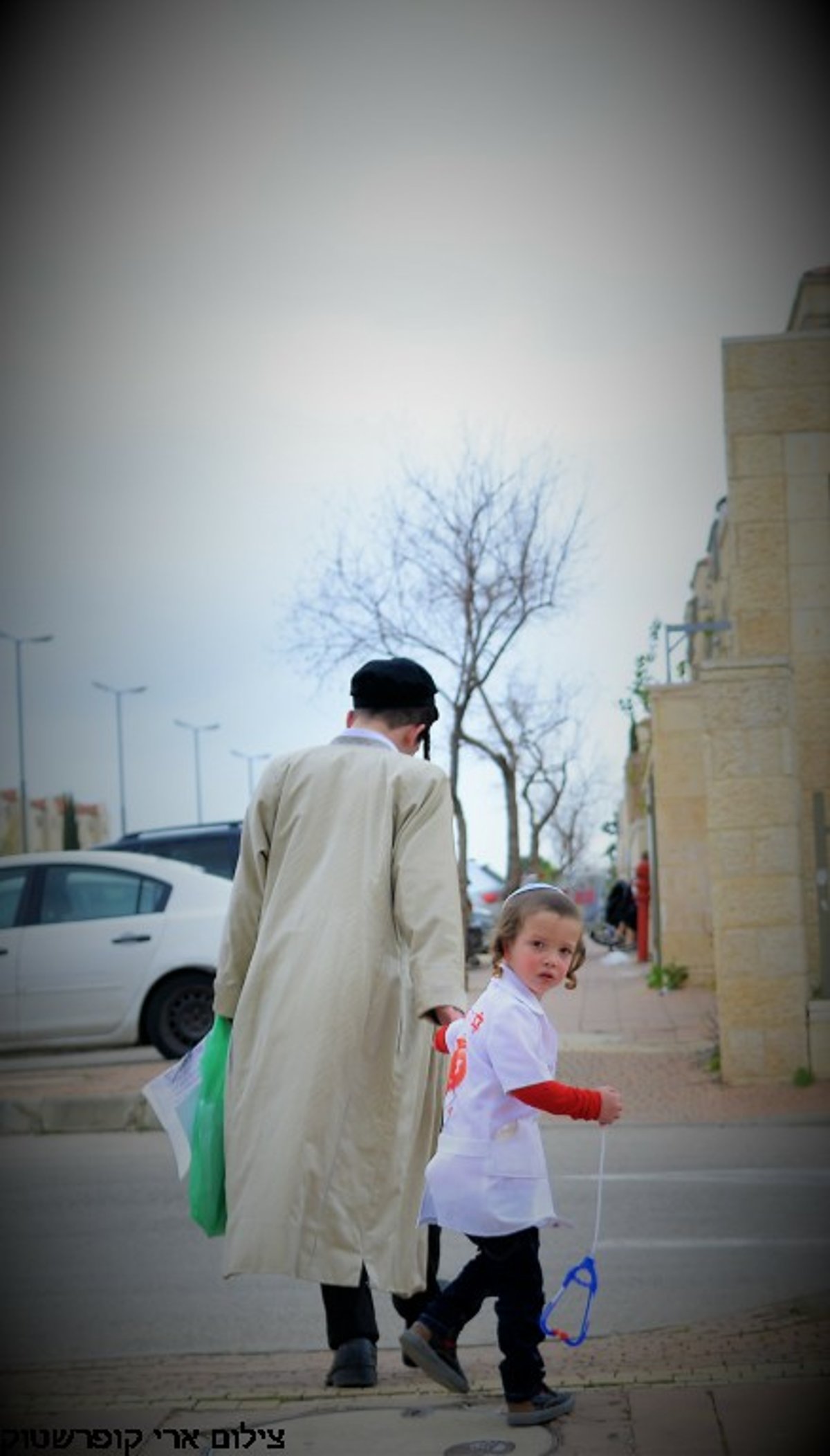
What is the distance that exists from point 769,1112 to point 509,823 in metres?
19.3

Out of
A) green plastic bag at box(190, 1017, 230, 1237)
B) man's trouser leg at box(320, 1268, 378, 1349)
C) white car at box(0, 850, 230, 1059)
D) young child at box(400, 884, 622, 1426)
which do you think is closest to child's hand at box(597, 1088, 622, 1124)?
young child at box(400, 884, 622, 1426)

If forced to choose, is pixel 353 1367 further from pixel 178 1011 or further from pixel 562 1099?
pixel 178 1011

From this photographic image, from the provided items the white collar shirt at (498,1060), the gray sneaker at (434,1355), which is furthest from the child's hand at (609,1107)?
the gray sneaker at (434,1355)

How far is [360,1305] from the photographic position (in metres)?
5.12

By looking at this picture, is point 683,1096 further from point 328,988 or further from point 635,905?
point 635,905

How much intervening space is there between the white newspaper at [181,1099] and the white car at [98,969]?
854 cm

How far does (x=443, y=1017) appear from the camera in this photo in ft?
16.1

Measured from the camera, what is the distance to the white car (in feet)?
45.7

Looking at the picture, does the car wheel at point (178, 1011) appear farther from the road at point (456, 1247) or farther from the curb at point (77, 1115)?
the road at point (456, 1247)

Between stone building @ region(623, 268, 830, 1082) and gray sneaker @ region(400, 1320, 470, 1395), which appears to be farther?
stone building @ region(623, 268, 830, 1082)

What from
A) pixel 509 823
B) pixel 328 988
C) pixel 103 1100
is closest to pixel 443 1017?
pixel 328 988

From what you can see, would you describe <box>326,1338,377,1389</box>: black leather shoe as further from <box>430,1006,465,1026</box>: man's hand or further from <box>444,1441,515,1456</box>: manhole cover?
<box>430,1006,465,1026</box>: man's hand

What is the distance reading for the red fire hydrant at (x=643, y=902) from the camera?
28291mm

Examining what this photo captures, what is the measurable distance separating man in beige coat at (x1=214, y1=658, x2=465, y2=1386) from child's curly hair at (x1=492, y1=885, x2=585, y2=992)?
0.27 meters
